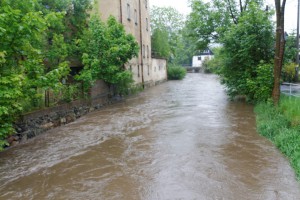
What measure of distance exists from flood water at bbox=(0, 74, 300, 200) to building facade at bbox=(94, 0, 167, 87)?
9536 mm

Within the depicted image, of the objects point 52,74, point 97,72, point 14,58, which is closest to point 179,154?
point 52,74

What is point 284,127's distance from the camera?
9.05 m

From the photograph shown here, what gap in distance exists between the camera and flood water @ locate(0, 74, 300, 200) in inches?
227

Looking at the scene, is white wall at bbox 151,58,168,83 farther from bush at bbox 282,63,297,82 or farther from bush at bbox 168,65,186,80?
bush at bbox 282,63,297,82

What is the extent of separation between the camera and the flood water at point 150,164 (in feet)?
18.9

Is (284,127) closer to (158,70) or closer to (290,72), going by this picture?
(290,72)

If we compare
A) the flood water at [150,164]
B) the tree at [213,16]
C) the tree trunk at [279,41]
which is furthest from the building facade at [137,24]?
the tree trunk at [279,41]

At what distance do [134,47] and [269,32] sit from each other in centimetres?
720

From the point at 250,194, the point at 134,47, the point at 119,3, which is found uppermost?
the point at 119,3

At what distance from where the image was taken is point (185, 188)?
Answer: 582 cm

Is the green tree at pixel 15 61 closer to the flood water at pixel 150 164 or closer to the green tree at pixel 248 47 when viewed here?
the flood water at pixel 150 164

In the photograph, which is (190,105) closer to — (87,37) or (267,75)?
(267,75)

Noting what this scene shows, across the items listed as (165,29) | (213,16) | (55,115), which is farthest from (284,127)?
(165,29)

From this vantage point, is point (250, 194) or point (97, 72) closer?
point (250, 194)
